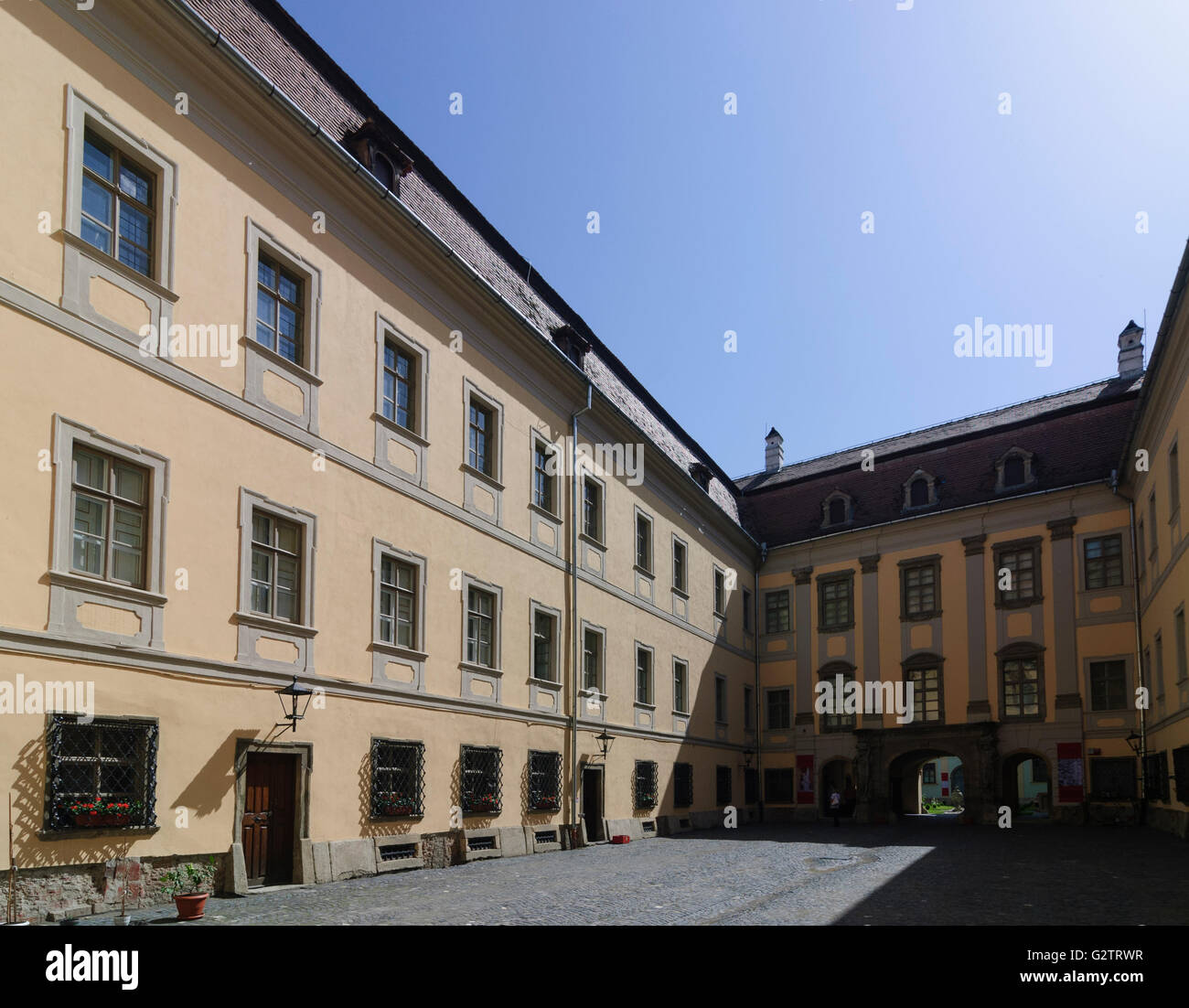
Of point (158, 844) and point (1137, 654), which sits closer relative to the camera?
point (158, 844)

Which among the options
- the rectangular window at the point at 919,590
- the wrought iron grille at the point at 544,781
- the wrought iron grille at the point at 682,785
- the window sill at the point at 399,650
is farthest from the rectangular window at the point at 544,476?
the rectangular window at the point at 919,590

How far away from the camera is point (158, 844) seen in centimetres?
1206

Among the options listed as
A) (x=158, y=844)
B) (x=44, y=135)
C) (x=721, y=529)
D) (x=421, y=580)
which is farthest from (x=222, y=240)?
(x=721, y=529)

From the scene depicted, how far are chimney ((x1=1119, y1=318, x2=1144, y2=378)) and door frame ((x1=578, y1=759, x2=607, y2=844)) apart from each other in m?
21.4

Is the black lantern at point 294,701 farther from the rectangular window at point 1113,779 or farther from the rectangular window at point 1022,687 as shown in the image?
the rectangular window at point 1022,687

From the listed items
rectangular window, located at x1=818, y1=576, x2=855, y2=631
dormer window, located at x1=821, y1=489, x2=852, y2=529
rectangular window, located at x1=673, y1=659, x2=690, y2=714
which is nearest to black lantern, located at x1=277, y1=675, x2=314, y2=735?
rectangular window, located at x1=673, y1=659, x2=690, y2=714

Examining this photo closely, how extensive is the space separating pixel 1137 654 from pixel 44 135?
90.9 feet

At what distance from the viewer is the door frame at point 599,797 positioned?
2288cm

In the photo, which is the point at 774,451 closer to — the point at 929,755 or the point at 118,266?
the point at 929,755

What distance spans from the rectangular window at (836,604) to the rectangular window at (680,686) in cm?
712

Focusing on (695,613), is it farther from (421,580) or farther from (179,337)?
(179,337)

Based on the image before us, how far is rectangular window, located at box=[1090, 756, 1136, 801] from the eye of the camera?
28.5 metres

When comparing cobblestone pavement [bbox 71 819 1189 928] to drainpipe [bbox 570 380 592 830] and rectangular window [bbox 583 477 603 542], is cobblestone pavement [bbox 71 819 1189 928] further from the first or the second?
rectangular window [bbox 583 477 603 542]

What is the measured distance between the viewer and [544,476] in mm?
22875
